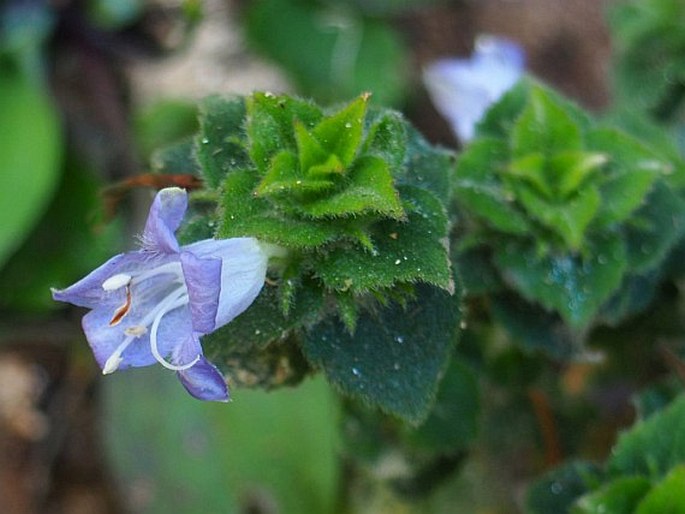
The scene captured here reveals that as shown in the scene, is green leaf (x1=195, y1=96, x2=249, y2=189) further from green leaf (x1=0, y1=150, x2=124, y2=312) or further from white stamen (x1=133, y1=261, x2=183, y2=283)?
green leaf (x1=0, y1=150, x2=124, y2=312)

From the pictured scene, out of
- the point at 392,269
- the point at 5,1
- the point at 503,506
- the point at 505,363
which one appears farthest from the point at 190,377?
the point at 5,1

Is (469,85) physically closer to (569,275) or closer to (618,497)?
(569,275)

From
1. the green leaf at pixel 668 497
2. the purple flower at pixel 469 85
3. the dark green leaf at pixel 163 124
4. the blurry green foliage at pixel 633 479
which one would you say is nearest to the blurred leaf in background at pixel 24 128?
the dark green leaf at pixel 163 124

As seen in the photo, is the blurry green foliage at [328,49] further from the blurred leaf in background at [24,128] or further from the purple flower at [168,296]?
the purple flower at [168,296]

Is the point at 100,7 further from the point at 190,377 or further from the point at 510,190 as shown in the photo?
the point at 190,377

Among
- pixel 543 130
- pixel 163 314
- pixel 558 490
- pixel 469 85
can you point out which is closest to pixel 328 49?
pixel 469 85
